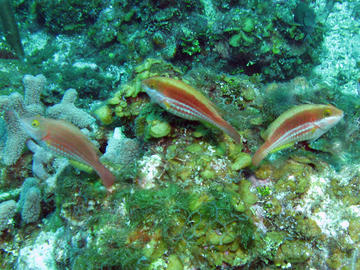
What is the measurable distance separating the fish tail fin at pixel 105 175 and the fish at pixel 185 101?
1.03 meters

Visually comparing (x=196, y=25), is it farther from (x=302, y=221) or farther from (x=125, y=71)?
(x=302, y=221)

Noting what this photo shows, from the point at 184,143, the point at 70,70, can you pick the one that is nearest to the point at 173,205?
the point at 184,143

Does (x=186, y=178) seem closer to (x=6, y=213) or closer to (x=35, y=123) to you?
(x=35, y=123)

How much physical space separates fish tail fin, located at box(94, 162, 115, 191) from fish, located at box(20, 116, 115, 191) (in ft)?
0.08

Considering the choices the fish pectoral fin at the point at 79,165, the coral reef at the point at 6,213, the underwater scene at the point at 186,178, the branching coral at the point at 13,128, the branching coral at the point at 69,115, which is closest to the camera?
the underwater scene at the point at 186,178

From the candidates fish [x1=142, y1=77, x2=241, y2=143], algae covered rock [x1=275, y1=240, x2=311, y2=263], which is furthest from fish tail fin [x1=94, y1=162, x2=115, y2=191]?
algae covered rock [x1=275, y1=240, x2=311, y2=263]

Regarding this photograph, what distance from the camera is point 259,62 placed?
7559 mm

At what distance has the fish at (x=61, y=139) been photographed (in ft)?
8.23

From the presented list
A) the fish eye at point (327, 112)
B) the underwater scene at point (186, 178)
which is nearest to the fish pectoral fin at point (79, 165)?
the underwater scene at point (186, 178)

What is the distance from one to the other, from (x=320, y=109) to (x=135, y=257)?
2.53m

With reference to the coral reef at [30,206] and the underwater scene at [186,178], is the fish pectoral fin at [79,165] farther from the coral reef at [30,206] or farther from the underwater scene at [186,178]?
the coral reef at [30,206]

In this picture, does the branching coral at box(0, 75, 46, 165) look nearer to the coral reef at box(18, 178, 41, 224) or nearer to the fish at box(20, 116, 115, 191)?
the coral reef at box(18, 178, 41, 224)

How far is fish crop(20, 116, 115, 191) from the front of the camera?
2.51 meters

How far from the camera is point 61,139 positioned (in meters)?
2.52
